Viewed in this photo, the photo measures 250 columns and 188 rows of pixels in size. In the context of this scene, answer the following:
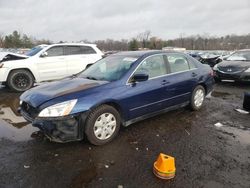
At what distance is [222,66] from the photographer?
10.6 m

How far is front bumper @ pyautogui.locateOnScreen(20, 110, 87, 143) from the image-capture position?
3762 mm

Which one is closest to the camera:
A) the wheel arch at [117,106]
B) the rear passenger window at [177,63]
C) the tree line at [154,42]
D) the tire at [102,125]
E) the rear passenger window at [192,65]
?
the tire at [102,125]

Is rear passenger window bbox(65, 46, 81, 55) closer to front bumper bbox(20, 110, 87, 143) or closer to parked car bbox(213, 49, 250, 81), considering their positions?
parked car bbox(213, 49, 250, 81)

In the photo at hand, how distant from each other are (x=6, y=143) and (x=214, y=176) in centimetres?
341

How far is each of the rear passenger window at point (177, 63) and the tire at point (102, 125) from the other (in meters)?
1.92

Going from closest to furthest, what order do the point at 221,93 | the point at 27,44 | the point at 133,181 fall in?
1. the point at 133,181
2. the point at 221,93
3. the point at 27,44

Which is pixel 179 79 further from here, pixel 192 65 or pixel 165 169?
pixel 165 169

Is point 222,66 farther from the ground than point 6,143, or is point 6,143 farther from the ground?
point 222,66

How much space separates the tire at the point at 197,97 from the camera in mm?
6100

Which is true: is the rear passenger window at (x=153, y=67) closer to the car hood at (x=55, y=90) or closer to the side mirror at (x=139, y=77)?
the side mirror at (x=139, y=77)

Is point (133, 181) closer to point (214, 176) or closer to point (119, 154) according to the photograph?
point (119, 154)

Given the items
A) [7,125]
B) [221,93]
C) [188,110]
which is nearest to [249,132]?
[188,110]

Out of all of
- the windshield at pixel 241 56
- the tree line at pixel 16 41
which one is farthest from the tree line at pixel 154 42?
the windshield at pixel 241 56

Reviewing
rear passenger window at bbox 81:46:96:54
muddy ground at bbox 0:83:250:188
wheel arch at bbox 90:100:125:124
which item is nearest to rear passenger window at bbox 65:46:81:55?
rear passenger window at bbox 81:46:96:54
